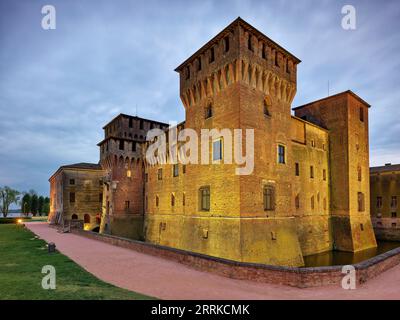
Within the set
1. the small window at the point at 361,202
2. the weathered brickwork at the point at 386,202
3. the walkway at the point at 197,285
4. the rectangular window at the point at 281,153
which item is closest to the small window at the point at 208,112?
the rectangular window at the point at 281,153

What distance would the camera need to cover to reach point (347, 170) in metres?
25.7

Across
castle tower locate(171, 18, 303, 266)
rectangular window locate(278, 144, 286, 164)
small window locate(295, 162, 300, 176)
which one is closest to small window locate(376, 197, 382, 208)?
small window locate(295, 162, 300, 176)

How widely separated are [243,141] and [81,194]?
2795cm

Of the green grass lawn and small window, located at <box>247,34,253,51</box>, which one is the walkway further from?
small window, located at <box>247,34,253,51</box>

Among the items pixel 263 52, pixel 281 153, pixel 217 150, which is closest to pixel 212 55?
pixel 263 52

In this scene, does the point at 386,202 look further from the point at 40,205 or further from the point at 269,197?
the point at 40,205

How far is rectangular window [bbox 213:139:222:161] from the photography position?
17.5m

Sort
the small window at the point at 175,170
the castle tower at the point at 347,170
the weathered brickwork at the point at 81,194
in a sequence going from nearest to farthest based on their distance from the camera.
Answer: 1. the castle tower at the point at 347,170
2. the small window at the point at 175,170
3. the weathered brickwork at the point at 81,194

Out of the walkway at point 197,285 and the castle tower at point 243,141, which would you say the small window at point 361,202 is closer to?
the castle tower at point 243,141

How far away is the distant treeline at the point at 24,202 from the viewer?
67.8 m

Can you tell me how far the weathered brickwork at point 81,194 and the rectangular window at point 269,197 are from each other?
26662 mm

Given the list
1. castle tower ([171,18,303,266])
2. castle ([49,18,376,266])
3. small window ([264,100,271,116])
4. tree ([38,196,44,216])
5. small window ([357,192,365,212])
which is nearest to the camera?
castle tower ([171,18,303,266])

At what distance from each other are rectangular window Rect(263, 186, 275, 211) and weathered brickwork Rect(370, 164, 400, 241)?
77.8 ft

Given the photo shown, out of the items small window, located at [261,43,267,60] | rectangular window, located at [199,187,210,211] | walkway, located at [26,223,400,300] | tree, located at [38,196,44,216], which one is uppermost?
small window, located at [261,43,267,60]
